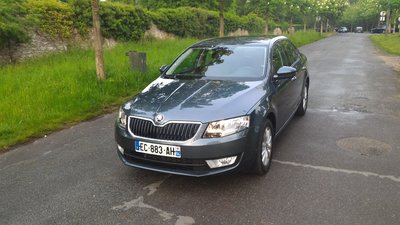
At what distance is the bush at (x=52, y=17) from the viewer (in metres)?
11.9

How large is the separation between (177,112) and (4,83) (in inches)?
244

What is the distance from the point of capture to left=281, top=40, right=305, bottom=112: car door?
616 centimetres

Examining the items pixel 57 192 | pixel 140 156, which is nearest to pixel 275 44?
pixel 140 156

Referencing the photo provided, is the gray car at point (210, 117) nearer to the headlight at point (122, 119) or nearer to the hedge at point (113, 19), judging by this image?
the headlight at point (122, 119)

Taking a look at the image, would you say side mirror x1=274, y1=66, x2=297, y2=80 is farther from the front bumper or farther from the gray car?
the front bumper

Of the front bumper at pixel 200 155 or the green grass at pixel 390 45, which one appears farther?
the green grass at pixel 390 45

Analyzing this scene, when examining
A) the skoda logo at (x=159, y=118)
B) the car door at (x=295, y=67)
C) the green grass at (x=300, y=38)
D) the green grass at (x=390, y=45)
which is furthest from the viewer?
the green grass at (x=300, y=38)

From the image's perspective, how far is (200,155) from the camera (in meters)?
3.79

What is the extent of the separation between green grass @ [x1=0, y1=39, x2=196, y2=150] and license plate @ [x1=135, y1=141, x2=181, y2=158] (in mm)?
2934

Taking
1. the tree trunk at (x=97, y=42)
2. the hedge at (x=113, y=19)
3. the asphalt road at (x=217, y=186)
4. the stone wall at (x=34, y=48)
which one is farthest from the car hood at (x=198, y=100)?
the hedge at (x=113, y=19)

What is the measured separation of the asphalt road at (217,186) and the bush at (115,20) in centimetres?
851

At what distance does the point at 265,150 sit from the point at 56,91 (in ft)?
18.2

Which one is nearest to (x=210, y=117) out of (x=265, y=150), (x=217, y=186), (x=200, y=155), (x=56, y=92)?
(x=200, y=155)

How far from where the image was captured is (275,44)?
5.84 metres
